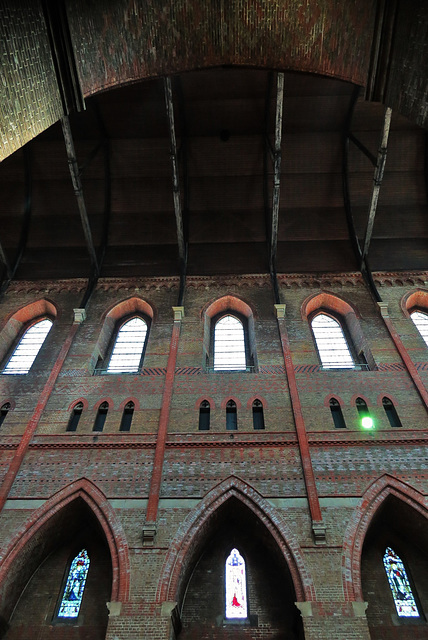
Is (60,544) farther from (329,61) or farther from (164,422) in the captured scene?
(329,61)

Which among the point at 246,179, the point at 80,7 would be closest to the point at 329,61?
the point at 80,7

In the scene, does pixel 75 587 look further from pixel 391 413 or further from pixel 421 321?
pixel 421 321

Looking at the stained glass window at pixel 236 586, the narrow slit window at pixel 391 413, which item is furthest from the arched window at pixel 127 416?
the narrow slit window at pixel 391 413

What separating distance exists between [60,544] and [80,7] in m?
9.62

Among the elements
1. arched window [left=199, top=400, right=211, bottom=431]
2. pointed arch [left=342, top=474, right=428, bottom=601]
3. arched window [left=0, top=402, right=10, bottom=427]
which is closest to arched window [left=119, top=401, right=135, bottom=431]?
arched window [left=199, top=400, right=211, bottom=431]

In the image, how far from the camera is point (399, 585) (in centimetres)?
823

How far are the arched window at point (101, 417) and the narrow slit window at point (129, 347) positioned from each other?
1515mm

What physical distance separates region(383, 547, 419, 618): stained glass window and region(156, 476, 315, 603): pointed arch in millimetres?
1970

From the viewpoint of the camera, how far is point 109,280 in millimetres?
14383

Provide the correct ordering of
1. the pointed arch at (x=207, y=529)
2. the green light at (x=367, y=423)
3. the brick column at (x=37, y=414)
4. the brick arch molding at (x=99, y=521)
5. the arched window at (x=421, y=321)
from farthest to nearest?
1. the arched window at (x=421, y=321)
2. the green light at (x=367, y=423)
3. the brick column at (x=37, y=414)
4. the brick arch molding at (x=99, y=521)
5. the pointed arch at (x=207, y=529)

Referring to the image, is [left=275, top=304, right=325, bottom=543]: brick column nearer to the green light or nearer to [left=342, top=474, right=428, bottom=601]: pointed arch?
[left=342, top=474, right=428, bottom=601]: pointed arch

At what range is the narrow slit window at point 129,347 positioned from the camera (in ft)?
39.7

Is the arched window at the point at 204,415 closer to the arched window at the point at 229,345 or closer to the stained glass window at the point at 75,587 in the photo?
the arched window at the point at 229,345

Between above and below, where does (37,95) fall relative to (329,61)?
below
